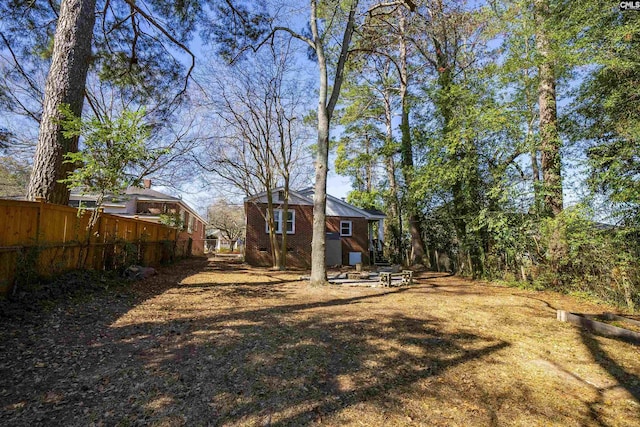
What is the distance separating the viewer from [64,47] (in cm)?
638

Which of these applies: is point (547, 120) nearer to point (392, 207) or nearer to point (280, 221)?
point (392, 207)

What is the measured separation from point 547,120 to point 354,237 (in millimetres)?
11307

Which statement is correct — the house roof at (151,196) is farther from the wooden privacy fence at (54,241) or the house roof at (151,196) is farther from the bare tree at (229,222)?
the bare tree at (229,222)

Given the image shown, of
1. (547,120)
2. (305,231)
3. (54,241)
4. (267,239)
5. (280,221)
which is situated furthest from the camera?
(305,231)

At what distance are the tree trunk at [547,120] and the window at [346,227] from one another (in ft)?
35.0

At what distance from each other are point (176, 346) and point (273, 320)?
1618mm

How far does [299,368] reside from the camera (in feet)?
10.7

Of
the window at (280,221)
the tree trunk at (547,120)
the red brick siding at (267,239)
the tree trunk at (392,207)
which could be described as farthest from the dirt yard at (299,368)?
the tree trunk at (392,207)

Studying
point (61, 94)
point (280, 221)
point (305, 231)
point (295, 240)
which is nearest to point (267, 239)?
point (280, 221)


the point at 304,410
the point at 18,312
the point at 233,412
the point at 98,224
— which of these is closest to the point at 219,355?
the point at 233,412

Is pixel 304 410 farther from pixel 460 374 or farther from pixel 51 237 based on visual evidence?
pixel 51 237

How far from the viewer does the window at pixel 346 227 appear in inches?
734

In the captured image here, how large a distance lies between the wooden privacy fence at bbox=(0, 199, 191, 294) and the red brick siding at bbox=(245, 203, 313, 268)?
26.4 feet

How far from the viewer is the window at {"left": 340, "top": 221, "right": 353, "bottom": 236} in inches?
734
